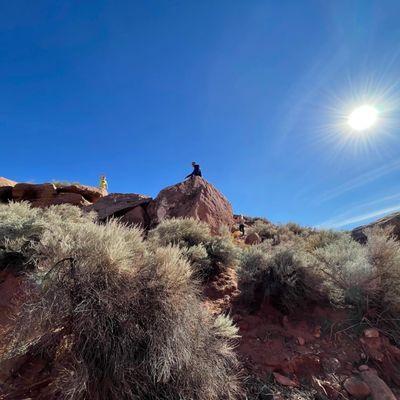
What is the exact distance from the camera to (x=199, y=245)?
22.4 feet

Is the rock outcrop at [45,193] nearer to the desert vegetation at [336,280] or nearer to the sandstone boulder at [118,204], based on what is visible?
the sandstone boulder at [118,204]

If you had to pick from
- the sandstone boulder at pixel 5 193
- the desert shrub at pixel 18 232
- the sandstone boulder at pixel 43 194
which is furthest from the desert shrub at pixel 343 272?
the sandstone boulder at pixel 5 193

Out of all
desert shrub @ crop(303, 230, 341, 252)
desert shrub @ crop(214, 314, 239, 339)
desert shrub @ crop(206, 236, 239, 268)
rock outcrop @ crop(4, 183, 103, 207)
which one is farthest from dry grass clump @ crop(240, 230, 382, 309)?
rock outcrop @ crop(4, 183, 103, 207)

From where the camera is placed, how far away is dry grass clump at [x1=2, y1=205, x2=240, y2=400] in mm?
2938

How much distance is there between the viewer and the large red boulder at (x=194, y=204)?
11.5 m

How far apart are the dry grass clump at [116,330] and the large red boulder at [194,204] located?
740 centimetres

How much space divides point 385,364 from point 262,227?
10.8 m

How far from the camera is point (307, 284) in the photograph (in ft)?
16.9

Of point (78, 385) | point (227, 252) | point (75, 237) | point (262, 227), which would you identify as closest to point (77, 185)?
point (262, 227)

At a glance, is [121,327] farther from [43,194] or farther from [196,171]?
[43,194]

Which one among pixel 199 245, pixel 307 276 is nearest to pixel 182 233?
pixel 199 245

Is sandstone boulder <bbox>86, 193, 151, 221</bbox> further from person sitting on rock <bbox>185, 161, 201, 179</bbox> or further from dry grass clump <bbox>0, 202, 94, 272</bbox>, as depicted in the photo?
dry grass clump <bbox>0, 202, 94, 272</bbox>

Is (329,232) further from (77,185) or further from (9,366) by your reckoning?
(77,185)

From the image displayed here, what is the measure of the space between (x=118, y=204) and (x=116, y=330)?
11.6 metres
